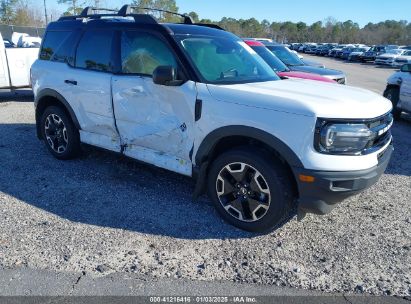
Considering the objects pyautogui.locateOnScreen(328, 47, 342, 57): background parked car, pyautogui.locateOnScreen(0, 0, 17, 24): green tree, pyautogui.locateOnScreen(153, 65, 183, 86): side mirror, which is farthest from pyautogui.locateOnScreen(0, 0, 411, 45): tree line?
pyautogui.locateOnScreen(153, 65, 183, 86): side mirror

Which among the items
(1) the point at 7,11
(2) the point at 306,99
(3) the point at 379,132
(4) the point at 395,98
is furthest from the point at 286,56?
(1) the point at 7,11

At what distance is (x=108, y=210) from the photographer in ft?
13.5

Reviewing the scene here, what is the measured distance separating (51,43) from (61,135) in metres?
1.32

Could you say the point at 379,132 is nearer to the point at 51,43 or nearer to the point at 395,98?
the point at 51,43

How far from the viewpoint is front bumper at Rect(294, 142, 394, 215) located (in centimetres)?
316

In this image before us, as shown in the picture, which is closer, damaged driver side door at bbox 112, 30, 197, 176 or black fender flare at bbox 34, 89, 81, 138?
damaged driver side door at bbox 112, 30, 197, 176

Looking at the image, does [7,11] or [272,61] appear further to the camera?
[7,11]

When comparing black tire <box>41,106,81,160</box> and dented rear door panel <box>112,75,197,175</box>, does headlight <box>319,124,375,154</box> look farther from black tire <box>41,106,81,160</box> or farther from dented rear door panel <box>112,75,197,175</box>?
black tire <box>41,106,81,160</box>

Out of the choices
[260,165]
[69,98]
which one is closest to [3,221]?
[69,98]

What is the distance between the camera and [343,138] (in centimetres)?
317

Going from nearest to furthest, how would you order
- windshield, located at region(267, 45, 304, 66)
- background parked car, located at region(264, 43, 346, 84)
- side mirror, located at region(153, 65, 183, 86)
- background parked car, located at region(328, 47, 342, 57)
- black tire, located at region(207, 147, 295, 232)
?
black tire, located at region(207, 147, 295, 232) → side mirror, located at region(153, 65, 183, 86) → background parked car, located at region(264, 43, 346, 84) → windshield, located at region(267, 45, 304, 66) → background parked car, located at region(328, 47, 342, 57)

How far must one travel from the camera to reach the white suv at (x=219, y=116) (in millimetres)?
3209

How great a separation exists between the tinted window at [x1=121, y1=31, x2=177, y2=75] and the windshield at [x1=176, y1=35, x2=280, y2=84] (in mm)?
216

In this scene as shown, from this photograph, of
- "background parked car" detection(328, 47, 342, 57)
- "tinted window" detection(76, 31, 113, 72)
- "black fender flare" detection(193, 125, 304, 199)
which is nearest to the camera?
"black fender flare" detection(193, 125, 304, 199)
